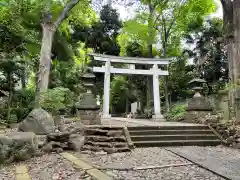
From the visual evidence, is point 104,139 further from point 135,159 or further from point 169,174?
point 169,174

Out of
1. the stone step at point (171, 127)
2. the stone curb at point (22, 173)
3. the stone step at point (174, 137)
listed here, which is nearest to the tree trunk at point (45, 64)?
the stone step at point (171, 127)

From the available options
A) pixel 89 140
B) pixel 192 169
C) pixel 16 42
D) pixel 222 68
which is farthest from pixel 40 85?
pixel 222 68

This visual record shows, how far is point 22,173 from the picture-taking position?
430 centimetres

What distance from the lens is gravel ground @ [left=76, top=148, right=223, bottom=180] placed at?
Answer: 3982 mm

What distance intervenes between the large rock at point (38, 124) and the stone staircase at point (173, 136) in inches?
95.7

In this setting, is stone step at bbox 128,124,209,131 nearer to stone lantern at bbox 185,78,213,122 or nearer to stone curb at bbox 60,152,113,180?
stone lantern at bbox 185,78,213,122

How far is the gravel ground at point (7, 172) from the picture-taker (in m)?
4.09

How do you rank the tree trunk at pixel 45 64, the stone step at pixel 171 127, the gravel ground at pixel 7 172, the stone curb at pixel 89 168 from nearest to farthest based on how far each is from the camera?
the stone curb at pixel 89 168 < the gravel ground at pixel 7 172 < the stone step at pixel 171 127 < the tree trunk at pixel 45 64

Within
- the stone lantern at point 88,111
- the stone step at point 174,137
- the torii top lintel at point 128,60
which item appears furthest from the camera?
the torii top lintel at point 128,60

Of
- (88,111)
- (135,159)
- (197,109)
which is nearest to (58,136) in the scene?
(135,159)

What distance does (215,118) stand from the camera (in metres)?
8.96

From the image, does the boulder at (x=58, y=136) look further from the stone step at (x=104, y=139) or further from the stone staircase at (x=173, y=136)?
the stone staircase at (x=173, y=136)

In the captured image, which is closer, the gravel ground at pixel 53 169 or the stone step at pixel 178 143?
the gravel ground at pixel 53 169

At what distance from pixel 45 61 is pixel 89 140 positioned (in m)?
3.76
